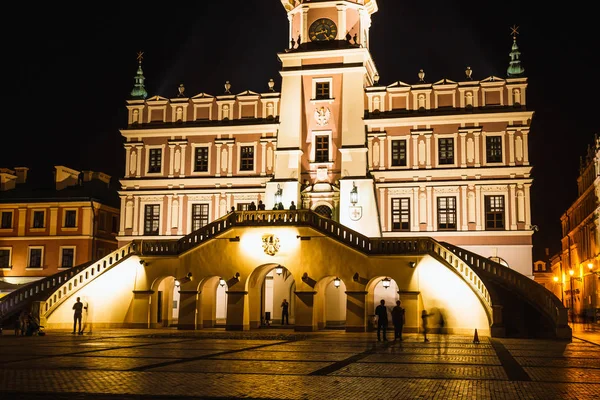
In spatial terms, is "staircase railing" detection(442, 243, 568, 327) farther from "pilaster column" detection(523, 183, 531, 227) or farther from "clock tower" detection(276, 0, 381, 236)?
"clock tower" detection(276, 0, 381, 236)

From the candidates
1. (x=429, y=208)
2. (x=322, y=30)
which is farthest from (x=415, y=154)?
(x=322, y=30)

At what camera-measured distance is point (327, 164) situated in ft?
174

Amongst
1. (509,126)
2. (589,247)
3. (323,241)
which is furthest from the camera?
(589,247)

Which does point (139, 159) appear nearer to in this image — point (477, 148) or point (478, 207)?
point (477, 148)

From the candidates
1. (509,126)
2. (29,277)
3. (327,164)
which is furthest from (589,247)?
(29,277)

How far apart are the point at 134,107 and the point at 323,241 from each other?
76.2 feet

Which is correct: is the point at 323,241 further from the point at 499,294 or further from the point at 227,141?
the point at 227,141

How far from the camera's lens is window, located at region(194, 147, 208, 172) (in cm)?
5653

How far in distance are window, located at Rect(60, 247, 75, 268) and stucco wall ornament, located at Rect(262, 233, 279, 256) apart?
94.9 ft

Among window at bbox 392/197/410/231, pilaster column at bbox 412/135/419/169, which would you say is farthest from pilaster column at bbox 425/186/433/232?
pilaster column at bbox 412/135/419/169

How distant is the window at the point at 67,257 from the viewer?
2591 inches

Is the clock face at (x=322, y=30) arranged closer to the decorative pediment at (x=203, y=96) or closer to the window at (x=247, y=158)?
the decorative pediment at (x=203, y=96)

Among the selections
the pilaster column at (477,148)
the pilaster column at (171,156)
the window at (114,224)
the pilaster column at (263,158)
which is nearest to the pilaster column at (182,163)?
the pilaster column at (171,156)

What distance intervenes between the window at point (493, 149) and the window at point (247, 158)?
56.0 feet
